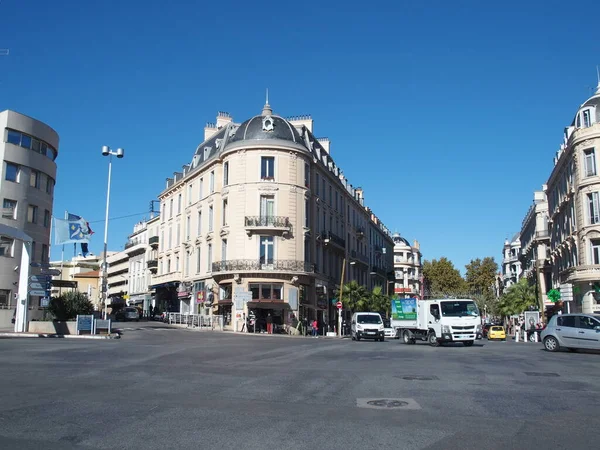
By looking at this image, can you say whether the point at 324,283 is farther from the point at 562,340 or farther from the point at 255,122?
the point at 562,340

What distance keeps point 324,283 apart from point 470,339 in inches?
1072

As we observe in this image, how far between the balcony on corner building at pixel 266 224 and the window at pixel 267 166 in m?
3.71

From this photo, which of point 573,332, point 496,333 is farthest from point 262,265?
point 573,332

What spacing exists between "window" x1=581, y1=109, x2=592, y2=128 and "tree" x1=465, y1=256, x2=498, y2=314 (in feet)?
188

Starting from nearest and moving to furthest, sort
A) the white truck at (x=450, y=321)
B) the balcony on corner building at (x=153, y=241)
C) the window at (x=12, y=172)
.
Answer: the white truck at (x=450, y=321) < the window at (x=12, y=172) < the balcony on corner building at (x=153, y=241)

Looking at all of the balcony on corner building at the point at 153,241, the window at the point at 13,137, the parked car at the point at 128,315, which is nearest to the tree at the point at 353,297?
the parked car at the point at 128,315

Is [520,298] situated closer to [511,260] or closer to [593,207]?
[593,207]

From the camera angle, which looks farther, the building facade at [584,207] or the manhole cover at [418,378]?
the building facade at [584,207]

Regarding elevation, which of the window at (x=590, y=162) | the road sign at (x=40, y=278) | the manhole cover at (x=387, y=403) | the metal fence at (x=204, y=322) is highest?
the window at (x=590, y=162)

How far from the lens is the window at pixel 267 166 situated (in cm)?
4941

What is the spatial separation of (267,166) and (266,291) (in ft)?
34.7

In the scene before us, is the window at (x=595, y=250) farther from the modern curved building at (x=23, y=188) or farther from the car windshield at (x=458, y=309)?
the modern curved building at (x=23, y=188)

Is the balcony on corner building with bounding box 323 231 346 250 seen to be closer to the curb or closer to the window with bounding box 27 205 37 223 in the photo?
the window with bounding box 27 205 37 223

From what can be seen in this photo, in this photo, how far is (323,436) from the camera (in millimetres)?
7164
